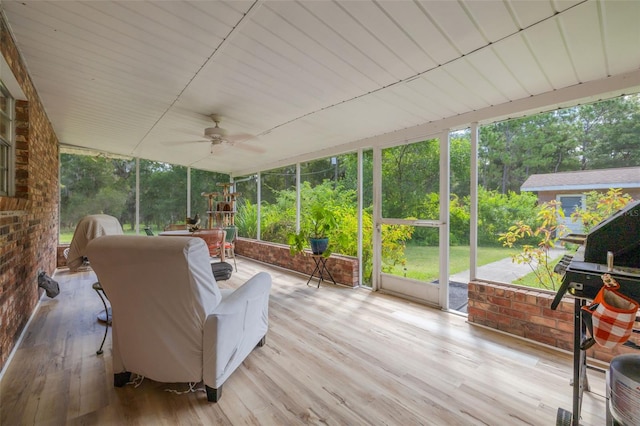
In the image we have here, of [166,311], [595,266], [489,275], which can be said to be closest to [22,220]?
[166,311]

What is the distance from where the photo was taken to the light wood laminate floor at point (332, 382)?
5.25 feet

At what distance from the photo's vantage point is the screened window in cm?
236

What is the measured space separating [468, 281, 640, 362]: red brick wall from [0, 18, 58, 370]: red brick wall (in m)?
4.03

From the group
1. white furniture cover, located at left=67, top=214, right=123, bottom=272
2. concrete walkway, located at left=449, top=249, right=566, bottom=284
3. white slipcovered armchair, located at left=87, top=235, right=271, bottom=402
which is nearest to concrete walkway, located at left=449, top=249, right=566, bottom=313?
concrete walkway, located at left=449, top=249, right=566, bottom=284

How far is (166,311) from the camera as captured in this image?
1.64 m

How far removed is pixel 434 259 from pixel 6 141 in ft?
14.7

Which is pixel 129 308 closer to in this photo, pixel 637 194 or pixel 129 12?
pixel 129 12

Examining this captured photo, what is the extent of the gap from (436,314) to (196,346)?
8.43ft

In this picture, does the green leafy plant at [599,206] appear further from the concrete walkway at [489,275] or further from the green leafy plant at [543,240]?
the concrete walkway at [489,275]

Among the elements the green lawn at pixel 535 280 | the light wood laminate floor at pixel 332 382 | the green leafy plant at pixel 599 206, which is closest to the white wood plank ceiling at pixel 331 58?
the green leafy plant at pixel 599 206

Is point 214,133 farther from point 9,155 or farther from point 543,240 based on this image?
point 543,240

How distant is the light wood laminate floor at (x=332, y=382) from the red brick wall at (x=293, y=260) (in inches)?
51.1

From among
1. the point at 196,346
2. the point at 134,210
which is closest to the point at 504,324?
the point at 196,346

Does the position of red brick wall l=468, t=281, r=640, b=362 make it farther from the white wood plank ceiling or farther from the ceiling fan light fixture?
the ceiling fan light fixture
